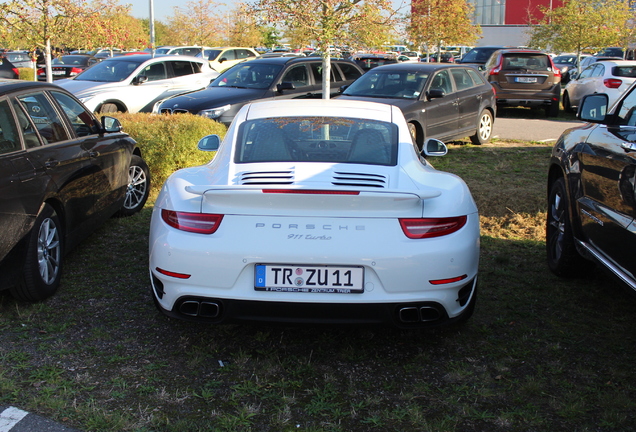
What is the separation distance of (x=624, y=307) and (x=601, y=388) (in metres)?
1.43

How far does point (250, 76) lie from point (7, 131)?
8.74 metres

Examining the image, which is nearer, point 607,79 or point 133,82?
point 133,82

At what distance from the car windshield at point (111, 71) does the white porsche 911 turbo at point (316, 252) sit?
460 inches

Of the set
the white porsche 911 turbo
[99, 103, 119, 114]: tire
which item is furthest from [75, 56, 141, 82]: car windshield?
Result: the white porsche 911 turbo

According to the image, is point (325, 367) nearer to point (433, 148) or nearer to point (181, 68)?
point (433, 148)

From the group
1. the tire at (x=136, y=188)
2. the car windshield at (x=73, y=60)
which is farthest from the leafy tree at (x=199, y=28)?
the tire at (x=136, y=188)

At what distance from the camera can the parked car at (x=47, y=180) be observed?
4.31 m

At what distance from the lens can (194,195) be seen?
148 inches

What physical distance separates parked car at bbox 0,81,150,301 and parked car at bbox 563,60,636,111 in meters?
11.9

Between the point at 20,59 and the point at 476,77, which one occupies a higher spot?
the point at 476,77

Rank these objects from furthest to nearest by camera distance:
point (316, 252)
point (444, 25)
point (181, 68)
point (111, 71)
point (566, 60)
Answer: point (566, 60), point (444, 25), point (181, 68), point (111, 71), point (316, 252)

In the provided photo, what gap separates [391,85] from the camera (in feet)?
37.6

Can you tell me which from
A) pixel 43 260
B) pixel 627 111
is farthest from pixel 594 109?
pixel 43 260

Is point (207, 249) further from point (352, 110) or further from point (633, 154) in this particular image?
point (633, 154)
